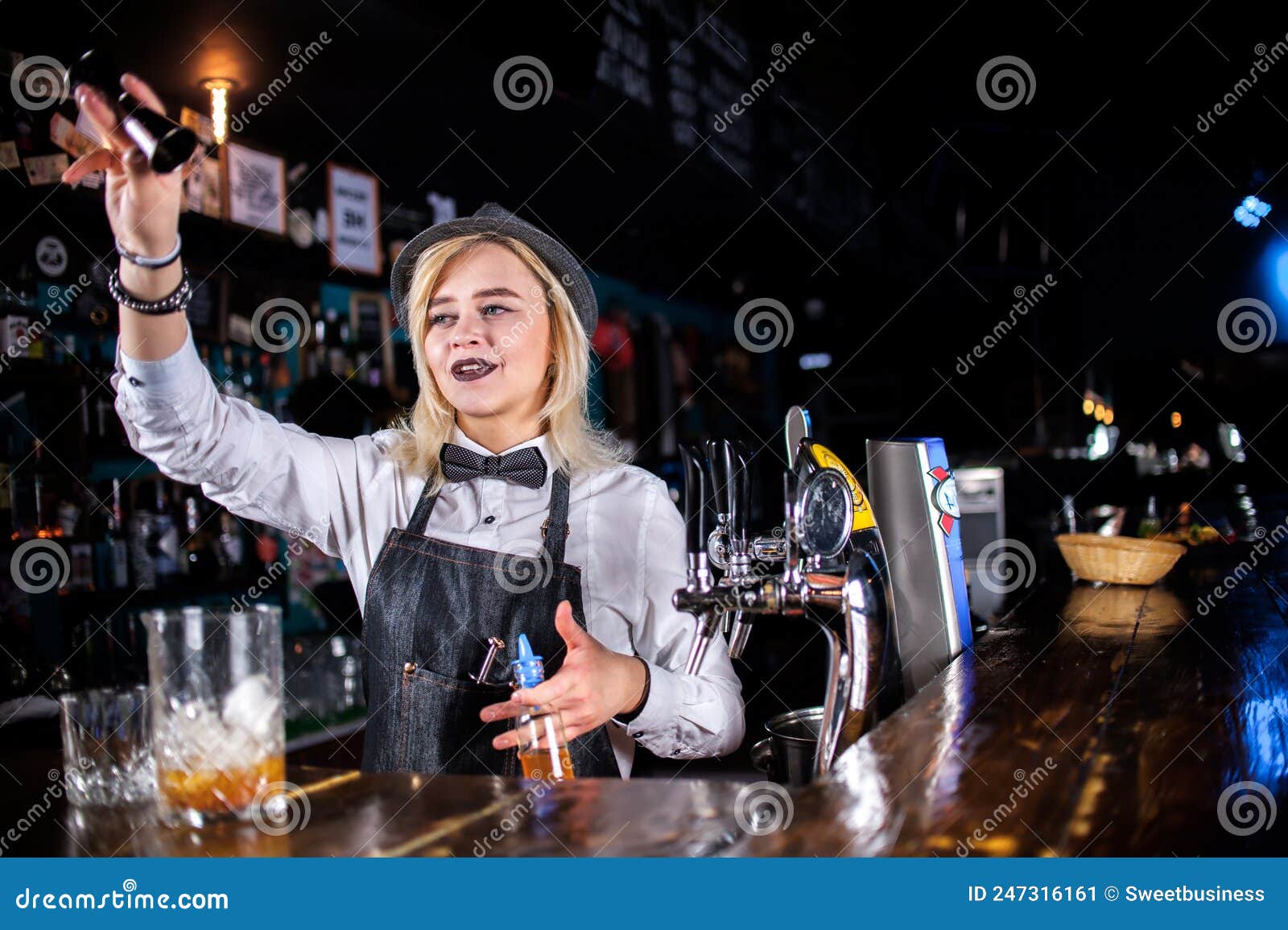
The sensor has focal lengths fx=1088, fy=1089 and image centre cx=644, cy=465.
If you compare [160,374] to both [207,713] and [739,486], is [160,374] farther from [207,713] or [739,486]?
[739,486]

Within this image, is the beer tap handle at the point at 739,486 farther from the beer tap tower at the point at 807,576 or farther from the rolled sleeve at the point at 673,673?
the rolled sleeve at the point at 673,673

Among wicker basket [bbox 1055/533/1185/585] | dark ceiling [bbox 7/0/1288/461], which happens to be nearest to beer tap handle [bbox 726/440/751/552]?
wicker basket [bbox 1055/533/1185/585]

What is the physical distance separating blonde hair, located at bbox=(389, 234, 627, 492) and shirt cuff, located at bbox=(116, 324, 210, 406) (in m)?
0.47

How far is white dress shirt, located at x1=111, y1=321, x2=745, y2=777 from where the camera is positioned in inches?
67.4

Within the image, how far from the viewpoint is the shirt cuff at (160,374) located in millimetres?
1479

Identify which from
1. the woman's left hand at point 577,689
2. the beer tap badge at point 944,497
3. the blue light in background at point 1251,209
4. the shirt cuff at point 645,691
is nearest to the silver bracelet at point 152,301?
the woman's left hand at point 577,689

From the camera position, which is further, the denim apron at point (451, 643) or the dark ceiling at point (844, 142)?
the dark ceiling at point (844, 142)

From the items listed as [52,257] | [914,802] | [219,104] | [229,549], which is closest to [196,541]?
[229,549]

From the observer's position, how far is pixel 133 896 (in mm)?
892

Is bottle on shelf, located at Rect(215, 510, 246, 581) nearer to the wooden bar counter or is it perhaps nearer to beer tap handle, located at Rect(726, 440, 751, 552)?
the wooden bar counter

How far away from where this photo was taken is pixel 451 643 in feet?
5.63

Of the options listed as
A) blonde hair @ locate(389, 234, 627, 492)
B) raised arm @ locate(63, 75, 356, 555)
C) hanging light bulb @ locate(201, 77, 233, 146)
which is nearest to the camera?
raised arm @ locate(63, 75, 356, 555)

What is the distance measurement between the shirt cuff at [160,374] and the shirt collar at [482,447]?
1.62ft

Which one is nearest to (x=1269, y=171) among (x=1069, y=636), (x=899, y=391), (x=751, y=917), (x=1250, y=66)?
(x=1250, y=66)
